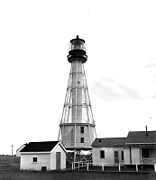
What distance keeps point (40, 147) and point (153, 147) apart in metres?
13.4

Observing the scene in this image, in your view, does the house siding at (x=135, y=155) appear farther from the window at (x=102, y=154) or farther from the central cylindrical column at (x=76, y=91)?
the central cylindrical column at (x=76, y=91)

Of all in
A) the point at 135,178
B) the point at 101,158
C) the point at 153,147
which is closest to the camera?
the point at 135,178

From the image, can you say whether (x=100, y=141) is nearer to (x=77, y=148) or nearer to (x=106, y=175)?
(x=77, y=148)

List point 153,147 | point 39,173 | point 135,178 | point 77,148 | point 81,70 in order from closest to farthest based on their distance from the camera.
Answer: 1. point 135,178
2. point 39,173
3. point 153,147
4. point 77,148
5. point 81,70

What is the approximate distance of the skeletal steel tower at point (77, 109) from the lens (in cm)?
4209

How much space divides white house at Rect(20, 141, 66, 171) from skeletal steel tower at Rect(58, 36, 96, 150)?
43.0ft

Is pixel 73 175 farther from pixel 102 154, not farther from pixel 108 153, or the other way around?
pixel 102 154

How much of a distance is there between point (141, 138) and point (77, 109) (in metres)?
16.3

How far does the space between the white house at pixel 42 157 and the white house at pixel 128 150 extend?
19.4ft

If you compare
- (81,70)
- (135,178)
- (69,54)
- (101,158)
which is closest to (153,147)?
(101,158)

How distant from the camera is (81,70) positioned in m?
45.8

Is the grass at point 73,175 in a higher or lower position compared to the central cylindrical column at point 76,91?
lower

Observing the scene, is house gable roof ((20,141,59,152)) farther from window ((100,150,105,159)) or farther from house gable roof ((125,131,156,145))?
house gable roof ((125,131,156,145))

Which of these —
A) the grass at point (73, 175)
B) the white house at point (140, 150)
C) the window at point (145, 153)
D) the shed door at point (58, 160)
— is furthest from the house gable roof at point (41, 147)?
the window at point (145, 153)
